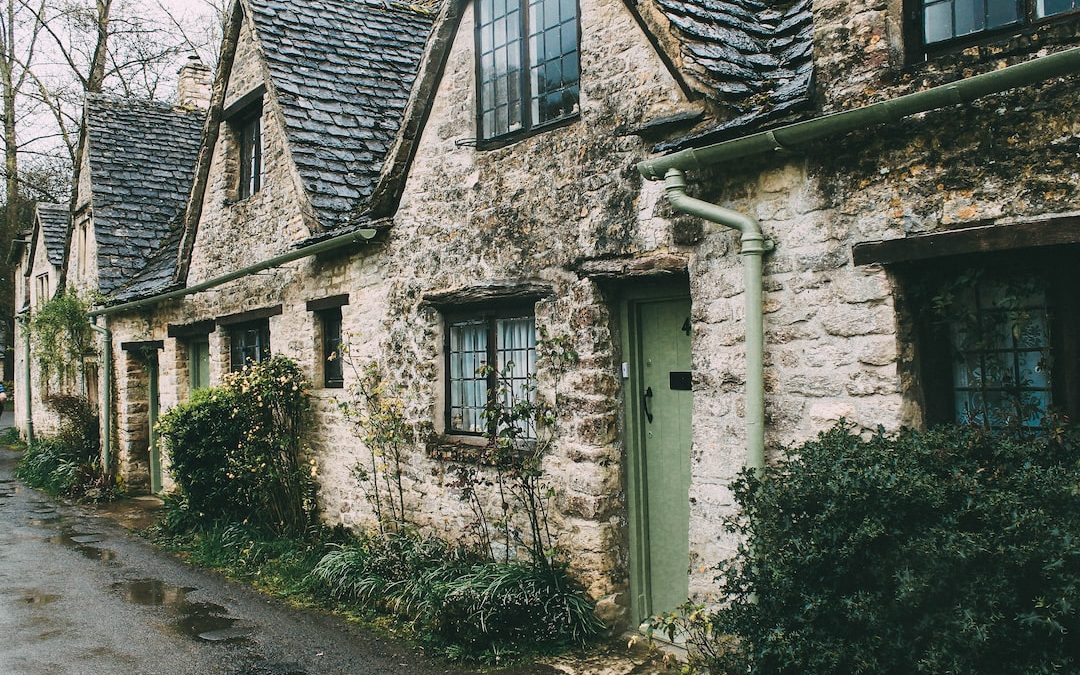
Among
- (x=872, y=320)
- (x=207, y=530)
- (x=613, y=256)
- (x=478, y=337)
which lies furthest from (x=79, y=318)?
(x=872, y=320)

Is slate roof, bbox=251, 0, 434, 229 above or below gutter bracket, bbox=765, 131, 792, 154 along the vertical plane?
above

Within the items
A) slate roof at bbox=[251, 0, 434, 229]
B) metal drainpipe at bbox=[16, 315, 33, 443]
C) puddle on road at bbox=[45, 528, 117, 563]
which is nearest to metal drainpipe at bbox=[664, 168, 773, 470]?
slate roof at bbox=[251, 0, 434, 229]

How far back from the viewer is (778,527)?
14.1 ft

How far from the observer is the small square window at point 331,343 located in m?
10.0

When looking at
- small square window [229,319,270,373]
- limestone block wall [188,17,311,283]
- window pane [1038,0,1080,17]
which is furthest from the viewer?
small square window [229,319,270,373]

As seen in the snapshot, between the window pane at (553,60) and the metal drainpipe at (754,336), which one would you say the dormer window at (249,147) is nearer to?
the window pane at (553,60)

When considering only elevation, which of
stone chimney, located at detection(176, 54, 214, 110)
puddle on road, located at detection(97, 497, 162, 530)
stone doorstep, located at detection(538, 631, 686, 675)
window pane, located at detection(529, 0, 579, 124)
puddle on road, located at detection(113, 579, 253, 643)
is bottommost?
puddle on road, located at detection(97, 497, 162, 530)

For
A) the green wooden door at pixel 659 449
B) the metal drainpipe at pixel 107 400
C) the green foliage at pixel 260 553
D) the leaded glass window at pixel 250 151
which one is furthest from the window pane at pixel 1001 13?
the metal drainpipe at pixel 107 400

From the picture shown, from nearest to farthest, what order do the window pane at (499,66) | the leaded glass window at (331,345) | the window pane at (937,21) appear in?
the window pane at (937,21)
the window pane at (499,66)
the leaded glass window at (331,345)

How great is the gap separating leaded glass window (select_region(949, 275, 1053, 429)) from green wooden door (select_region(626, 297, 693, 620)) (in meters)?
1.87

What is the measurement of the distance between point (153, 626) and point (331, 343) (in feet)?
12.2

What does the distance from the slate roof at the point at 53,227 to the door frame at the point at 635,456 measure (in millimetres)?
19819

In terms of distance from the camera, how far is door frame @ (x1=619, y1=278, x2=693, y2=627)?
6.48m

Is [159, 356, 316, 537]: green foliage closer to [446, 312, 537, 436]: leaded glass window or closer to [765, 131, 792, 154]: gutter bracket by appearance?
[446, 312, 537, 436]: leaded glass window
